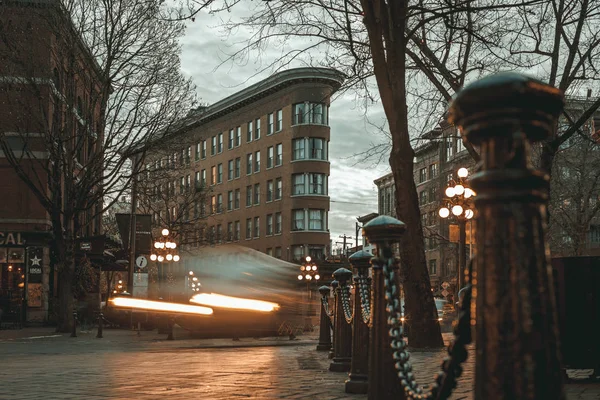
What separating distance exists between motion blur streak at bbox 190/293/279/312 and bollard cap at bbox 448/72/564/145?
2249 centimetres

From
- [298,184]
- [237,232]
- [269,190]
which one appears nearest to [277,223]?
[269,190]

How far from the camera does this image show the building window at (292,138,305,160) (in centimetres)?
6781

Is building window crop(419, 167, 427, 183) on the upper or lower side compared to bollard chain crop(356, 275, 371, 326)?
upper

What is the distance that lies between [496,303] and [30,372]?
10.6 m

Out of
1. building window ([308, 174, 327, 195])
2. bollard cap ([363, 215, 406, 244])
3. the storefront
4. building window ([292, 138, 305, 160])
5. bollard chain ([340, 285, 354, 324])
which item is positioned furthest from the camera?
building window ([308, 174, 327, 195])

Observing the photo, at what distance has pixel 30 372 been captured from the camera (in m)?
11.4

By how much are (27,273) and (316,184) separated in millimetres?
34829

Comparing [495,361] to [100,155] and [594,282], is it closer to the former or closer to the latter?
[594,282]

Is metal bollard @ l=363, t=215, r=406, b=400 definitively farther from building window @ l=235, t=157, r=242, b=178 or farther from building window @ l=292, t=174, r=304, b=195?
building window @ l=235, t=157, r=242, b=178

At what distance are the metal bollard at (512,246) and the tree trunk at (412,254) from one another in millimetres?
13450

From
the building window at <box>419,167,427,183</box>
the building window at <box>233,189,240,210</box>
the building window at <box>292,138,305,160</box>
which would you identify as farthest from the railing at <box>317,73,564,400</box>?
the building window at <box>419,167,427,183</box>

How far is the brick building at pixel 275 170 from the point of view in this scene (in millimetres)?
67250

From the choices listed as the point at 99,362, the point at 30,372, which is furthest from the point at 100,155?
the point at 30,372

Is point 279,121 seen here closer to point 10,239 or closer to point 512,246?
point 10,239
